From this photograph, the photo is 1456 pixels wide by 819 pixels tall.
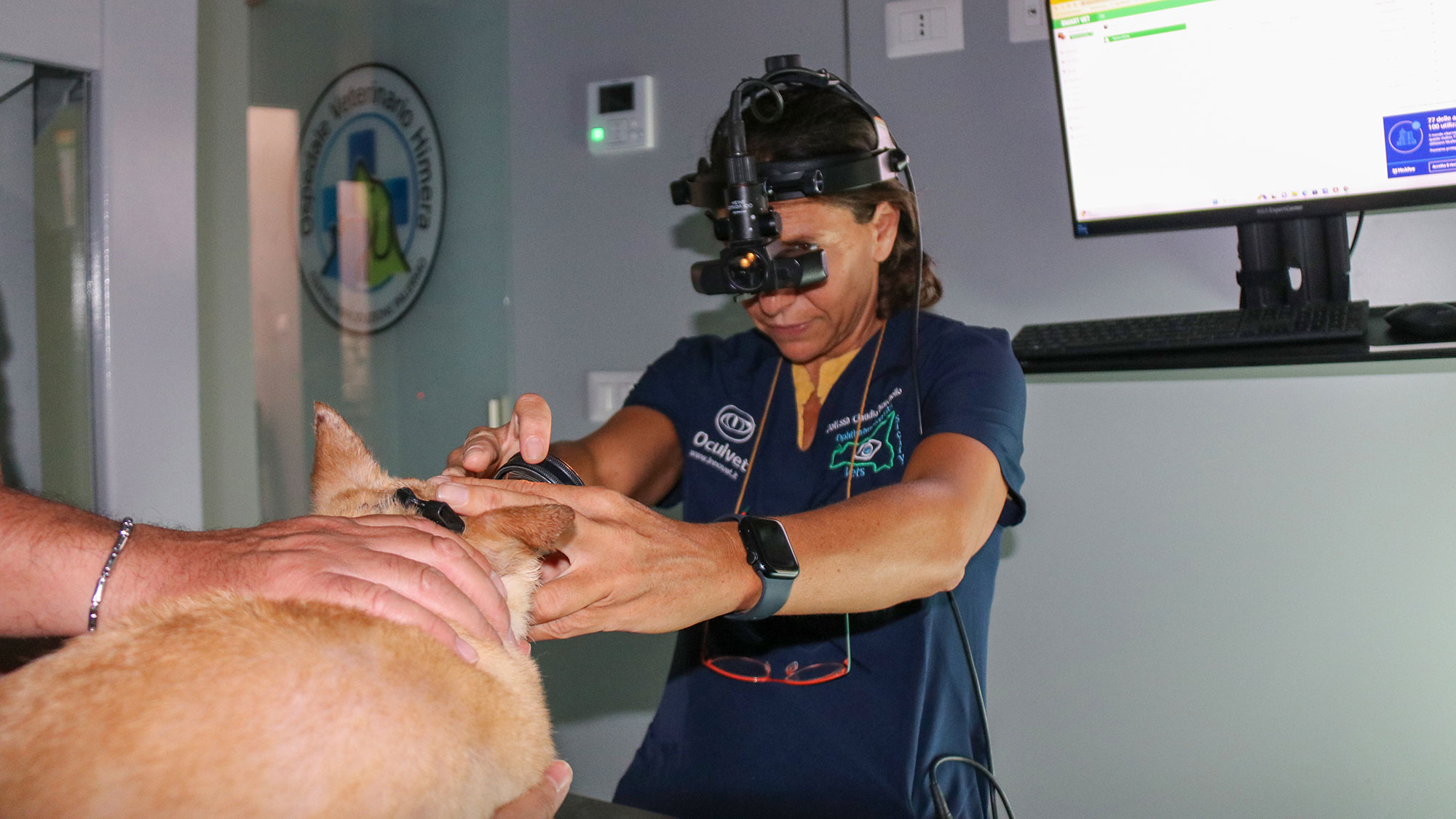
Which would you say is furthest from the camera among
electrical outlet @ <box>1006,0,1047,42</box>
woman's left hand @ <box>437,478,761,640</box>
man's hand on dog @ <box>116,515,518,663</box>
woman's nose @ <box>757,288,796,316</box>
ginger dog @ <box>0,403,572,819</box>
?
electrical outlet @ <box>1006,0,1047,42</box>

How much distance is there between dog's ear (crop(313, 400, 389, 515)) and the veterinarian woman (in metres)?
0.16

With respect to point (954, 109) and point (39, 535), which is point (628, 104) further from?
point (39, 535)

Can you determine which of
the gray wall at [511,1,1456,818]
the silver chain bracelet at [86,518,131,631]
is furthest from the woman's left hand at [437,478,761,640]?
the gray wall at [511,1,1456,818]

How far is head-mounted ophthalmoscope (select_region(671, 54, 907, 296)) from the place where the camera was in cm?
125

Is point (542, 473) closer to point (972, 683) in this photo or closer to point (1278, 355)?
point (972, 683)

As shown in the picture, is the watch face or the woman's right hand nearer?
the watch face

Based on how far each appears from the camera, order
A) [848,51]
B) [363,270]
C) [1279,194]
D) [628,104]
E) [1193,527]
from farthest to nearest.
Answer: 1. [363,270]
2. [628,104]
3. [848,51]
4. [1193,527]
5. [1279,194]

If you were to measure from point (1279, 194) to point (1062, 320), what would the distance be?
1.38ft

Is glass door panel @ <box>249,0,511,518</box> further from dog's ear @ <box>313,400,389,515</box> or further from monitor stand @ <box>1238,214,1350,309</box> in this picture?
monitor stand @ <box>1238,214,1350,309</box>

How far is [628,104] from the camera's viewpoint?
2152mm

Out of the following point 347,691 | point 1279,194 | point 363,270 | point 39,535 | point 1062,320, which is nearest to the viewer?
point 347,691

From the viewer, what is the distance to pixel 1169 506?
66.2 inches

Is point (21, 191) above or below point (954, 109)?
below

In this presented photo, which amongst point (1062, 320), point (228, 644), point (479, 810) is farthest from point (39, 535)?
point (1062, 320)
